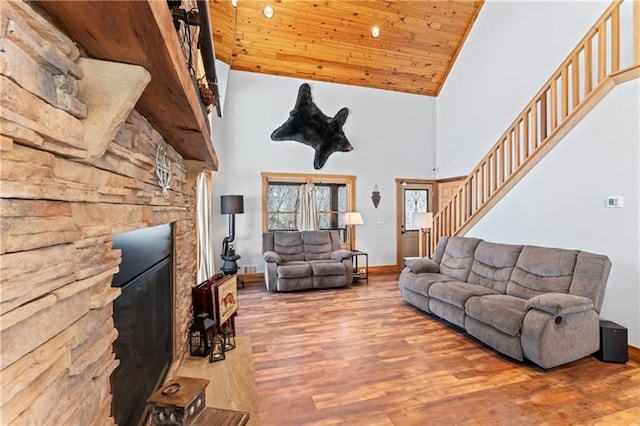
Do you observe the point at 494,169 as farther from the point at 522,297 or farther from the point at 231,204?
the point at 231,204

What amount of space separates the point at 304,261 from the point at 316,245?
0.41m

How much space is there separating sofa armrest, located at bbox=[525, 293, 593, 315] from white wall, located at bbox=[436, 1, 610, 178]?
3742 millimetres

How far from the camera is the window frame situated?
612 cm

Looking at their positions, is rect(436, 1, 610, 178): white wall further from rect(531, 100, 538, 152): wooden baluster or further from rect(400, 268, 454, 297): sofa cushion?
rect(400, 268, 454, 297): sofa cushion

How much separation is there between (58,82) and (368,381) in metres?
2.64

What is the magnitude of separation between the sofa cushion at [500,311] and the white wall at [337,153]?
3.55 metres

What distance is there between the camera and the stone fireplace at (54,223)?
0.58m

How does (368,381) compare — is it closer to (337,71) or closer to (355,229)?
(355,229)

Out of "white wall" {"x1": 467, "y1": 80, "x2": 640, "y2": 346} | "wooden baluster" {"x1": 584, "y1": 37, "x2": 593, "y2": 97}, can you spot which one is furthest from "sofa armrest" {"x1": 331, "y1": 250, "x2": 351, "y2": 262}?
"wooden baluster" {"x1": 584, "y1": 37, "x2": 593, "y2": 97}

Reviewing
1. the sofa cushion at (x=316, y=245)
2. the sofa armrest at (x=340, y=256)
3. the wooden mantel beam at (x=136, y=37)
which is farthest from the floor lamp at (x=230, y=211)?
the wooden mantel beam at (x=136, y=37)

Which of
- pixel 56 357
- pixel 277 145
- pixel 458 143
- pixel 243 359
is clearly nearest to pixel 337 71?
pixel 277 145

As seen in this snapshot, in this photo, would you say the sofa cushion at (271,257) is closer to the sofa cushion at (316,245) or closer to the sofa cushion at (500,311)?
the sofa cushion at (316,245)

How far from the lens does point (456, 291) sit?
3.55 meters

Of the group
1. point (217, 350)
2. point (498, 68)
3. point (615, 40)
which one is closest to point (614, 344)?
point (615, 40)
